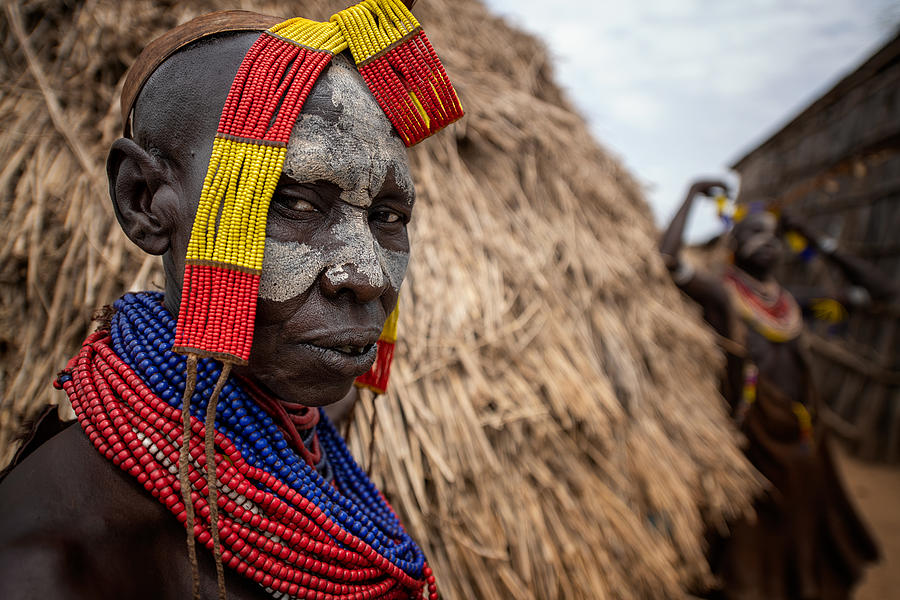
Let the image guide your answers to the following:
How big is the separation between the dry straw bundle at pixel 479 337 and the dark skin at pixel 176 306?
88 cm

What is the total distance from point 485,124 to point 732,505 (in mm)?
2468

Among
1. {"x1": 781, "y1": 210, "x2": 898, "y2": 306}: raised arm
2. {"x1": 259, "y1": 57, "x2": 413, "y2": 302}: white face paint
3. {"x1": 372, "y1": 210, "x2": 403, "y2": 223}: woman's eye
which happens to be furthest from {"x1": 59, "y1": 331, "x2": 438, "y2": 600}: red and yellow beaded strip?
{"x1": 781, "y1": 210, "x2": 898, "y2": 306}: raised arm

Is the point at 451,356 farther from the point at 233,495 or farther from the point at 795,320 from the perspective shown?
the point at 795,320

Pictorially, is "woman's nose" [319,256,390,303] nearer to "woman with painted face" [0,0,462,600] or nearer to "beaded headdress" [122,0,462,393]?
"woman with painted face" [0,0,462,600]

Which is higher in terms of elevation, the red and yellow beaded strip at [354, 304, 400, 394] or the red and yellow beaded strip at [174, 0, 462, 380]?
the red and yellow beaded strip at [174, 0, 462, 380]

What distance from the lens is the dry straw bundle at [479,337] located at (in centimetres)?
175

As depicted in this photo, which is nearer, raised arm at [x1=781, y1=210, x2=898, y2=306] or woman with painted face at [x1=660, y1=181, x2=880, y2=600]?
woman with painted face at [x1=660, y1=181, x2=880, y2=600]

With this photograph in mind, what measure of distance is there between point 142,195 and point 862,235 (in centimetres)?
936

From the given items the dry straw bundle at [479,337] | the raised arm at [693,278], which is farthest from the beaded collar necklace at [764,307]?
the dry straw bundle at [479,337]

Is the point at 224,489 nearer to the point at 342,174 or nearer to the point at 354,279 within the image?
the point at 354,279

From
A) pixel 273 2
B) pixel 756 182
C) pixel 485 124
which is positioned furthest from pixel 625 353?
pixel 756 182

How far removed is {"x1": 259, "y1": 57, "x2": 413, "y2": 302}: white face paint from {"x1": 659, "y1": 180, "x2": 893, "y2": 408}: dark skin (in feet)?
10.6

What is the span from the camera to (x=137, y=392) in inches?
33.0

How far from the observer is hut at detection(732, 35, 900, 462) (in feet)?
22.7
